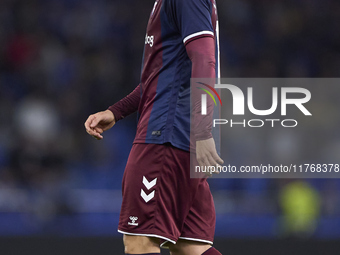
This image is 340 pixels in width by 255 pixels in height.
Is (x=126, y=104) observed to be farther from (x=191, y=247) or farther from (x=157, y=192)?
(x=191, y=247)

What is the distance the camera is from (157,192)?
2020 mm

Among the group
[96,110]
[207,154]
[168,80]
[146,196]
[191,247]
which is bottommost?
[96,110]

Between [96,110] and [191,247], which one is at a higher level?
[191,247]

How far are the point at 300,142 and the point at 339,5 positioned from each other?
8.38ft

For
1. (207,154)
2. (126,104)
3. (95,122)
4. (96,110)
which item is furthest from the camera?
(96,110)

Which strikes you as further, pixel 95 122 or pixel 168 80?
pixel 95 122

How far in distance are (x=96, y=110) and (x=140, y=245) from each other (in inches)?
166

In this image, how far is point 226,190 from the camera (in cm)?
539

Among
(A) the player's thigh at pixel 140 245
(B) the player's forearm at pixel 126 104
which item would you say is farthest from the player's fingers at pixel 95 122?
(A) the player's thigh at pixel 140 245

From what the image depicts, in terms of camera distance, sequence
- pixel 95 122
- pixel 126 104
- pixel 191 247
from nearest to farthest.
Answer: pixel 191 247
pixel 95 122
pixel 126 104

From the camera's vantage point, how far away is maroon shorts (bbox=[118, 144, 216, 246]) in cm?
201

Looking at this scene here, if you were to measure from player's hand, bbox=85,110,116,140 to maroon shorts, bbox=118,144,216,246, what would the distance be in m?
0.26

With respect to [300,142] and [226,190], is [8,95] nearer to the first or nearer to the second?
[226,190]

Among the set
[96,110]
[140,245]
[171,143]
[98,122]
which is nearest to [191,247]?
[140,245]
